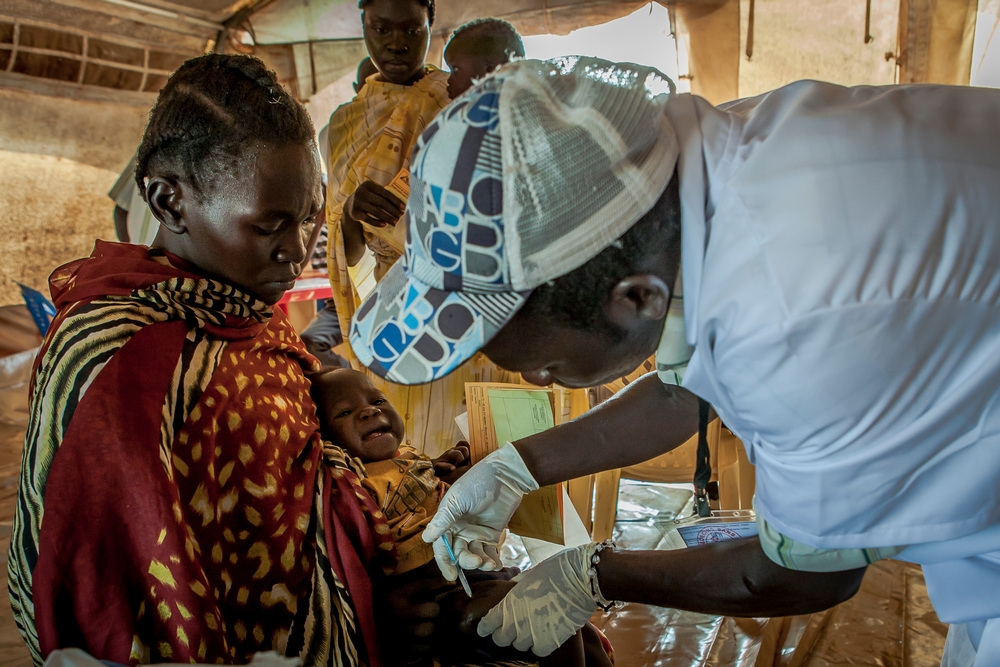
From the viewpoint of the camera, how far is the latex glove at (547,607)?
4.58 feet

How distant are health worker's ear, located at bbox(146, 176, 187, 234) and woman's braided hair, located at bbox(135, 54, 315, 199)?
0.07 ft

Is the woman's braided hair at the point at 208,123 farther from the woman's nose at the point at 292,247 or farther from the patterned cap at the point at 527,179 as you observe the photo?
the patterned cap at the point at 527,179

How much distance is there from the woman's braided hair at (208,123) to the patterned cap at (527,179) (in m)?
0.63

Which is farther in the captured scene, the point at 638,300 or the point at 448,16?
the point at 448,16

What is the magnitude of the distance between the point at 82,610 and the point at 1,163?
17.6 ft

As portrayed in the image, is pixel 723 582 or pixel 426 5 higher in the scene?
pixel 426 5

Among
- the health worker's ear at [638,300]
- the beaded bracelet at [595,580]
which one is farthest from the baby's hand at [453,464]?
the health worker's ear at [638,300]

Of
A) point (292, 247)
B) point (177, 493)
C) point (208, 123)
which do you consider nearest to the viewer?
point (177, 493)

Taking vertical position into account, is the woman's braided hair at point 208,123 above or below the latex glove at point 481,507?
above

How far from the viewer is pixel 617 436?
1.62 metres

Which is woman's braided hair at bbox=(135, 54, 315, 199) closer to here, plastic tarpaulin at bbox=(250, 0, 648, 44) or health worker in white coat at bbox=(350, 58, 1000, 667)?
health worker in white coat at bbox=(350, 58, 1000, 667)

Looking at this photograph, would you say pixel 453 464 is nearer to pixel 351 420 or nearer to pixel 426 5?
pixel 351 420

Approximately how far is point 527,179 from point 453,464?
1325mm

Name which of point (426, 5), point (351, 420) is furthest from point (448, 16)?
point (351, 420)
